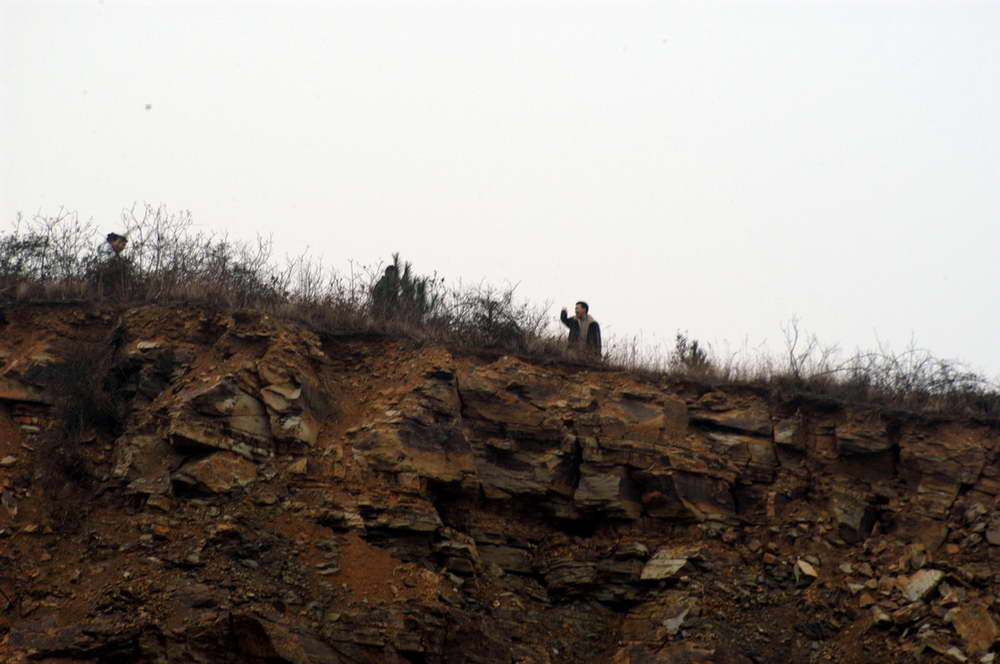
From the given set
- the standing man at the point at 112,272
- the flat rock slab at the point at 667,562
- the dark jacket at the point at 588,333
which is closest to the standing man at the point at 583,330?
the dark jacket at the point at 588,333

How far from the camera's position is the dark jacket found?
14492mm

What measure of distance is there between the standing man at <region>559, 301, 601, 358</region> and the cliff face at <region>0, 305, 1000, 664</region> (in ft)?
2.34

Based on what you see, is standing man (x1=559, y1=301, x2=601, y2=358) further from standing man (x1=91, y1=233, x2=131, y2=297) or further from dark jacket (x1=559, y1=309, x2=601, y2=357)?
standing man (x1=91, y1=233, x2=131, y2=297)

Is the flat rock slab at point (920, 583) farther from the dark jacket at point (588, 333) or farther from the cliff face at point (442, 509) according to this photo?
the dark jacket at point (588, 333)

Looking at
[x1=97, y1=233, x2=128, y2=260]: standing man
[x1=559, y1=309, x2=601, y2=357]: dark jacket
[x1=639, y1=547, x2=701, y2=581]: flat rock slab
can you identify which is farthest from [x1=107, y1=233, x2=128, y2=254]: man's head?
[x1=639, y1=547, x2=701, y2=581]: flat rock slab

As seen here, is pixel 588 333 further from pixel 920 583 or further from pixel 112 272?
pixel 112 272

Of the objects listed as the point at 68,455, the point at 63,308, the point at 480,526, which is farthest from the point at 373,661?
the point at 63,308

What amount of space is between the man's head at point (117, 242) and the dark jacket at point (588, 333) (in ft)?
20.1

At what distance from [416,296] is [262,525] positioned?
458 cm

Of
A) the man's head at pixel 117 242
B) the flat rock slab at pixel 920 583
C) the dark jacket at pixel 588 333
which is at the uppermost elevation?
the man's head at pixel 117 242

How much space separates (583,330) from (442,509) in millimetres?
3890

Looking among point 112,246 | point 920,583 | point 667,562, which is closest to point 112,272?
point 112,246

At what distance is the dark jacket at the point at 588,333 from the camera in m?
14.5

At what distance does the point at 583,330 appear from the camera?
15.0 m
